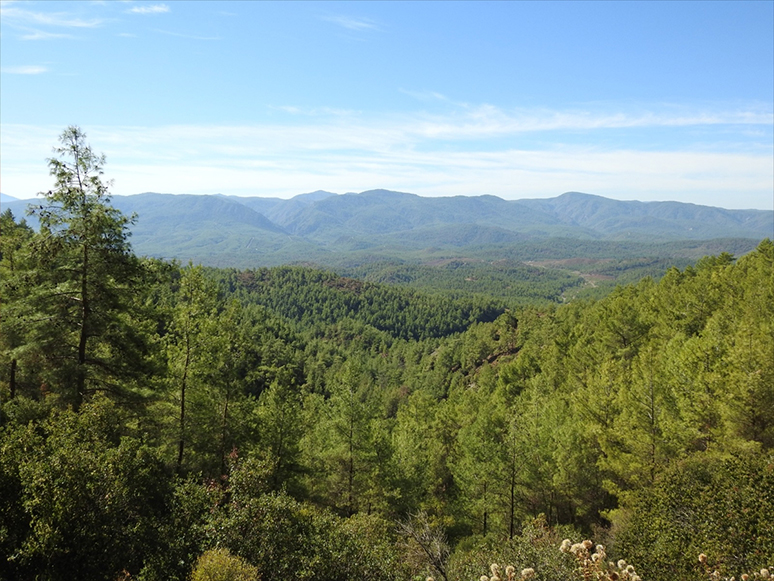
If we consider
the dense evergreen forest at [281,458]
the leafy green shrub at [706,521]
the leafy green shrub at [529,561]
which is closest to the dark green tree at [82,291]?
the dense evergreen forest at [281,458]

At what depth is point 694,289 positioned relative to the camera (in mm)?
37031

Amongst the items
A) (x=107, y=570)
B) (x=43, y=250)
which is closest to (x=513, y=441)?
(x=107, y=570)

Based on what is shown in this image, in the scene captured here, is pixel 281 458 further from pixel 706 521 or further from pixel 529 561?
pixel 706 521

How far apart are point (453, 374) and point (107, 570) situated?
244 feet

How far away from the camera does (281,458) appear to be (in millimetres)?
18938

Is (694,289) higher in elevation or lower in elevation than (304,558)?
higher

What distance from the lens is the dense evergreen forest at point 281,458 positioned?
31.6 ft

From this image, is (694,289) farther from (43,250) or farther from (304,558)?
(43,250)

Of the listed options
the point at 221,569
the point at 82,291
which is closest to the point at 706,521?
the point at 221,569

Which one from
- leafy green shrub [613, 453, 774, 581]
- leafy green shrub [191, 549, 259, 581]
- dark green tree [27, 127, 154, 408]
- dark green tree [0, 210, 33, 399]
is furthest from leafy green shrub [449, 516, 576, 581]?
dark green tree [0, 210, 33, 399]

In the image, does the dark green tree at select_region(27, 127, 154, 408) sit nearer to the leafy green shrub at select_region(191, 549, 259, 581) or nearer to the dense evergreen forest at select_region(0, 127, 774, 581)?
the dense evergreen forest at select_region(0, 127, 774, 581)

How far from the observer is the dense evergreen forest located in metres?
9.62

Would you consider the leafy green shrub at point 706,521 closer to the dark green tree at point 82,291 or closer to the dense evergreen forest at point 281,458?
the dense evergreen forest at point 281,458

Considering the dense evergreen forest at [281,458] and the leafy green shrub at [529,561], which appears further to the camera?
the leafy green shrub at [529,561]
